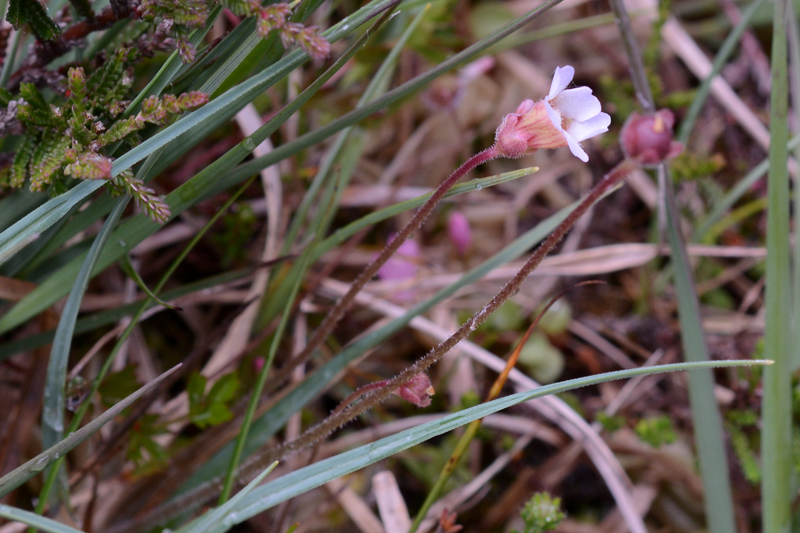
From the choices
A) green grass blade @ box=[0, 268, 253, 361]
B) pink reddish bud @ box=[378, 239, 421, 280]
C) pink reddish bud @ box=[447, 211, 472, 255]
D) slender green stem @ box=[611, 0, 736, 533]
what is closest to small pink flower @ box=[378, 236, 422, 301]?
pink reddish bud @ box=[378, 239, 421, 280]

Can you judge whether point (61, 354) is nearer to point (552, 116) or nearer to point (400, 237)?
point (400, 237)

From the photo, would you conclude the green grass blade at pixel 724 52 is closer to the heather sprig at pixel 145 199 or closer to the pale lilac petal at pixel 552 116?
the pale lilac petal at pixel 552 116

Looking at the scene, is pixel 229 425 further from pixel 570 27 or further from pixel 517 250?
pixel 570 27

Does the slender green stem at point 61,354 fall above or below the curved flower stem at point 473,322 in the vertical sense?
above

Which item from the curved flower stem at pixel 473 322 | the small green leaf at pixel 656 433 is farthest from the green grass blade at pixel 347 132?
the small green leaf at pixel 656 433

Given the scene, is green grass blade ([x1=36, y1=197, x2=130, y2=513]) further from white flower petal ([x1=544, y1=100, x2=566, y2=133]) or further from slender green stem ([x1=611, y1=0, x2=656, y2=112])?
slender green stem ([x1=611, y1=0, x2=656, y2=112])

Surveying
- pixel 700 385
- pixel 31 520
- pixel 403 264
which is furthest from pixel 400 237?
pixel 403 264
